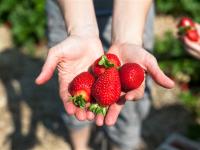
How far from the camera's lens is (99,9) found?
8.45 ft

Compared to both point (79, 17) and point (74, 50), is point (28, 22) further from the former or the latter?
point (74, 50)

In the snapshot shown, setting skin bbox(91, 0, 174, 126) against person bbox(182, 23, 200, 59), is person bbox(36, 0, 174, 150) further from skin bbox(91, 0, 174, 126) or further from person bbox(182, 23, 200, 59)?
person bbox(182, 23, 200, 59)

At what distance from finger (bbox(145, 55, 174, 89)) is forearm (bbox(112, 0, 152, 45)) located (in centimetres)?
22

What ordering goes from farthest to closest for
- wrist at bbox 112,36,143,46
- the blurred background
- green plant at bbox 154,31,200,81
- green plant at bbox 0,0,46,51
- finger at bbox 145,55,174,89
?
1. green plant at bbox 0,0,46,51
2. green plant at bbox 154,31,200,81
3. the blurred background
4. wrist at bbox 112,36,143,46
5. finger at bbox 145,55,174,89

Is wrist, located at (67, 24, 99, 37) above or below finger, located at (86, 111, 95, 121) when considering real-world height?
above

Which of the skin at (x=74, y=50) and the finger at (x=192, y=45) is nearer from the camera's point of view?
the skin at (x=74, y=50)

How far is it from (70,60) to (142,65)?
32 centimetres

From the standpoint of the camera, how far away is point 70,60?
2.11 metres

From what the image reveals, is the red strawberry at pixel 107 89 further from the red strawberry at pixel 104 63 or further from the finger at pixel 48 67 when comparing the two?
the finger at pixel 48 67

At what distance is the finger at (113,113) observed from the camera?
6.34 feet

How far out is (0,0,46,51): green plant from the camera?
458cm

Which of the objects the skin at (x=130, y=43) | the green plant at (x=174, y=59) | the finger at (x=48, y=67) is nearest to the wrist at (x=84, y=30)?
the skin at (x=130, y=43)

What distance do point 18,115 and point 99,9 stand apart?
1519mm

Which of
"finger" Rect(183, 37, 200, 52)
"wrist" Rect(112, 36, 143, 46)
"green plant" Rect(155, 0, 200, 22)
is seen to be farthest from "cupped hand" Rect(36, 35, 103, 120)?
"green plant" Rect(155, 0, 200, 22)
